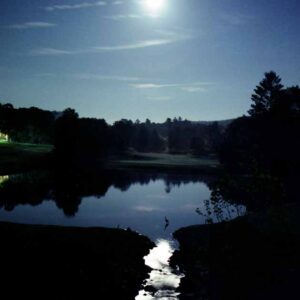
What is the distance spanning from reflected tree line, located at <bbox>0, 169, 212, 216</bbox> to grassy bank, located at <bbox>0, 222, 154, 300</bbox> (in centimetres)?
2377

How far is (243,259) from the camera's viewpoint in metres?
29.2

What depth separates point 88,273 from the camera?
2455 centimetres

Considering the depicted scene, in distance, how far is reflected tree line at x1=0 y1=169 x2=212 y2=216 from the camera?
65625mm

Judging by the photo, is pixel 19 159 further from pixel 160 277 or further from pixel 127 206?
pixel 160 277

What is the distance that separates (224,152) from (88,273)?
9279 centimetres

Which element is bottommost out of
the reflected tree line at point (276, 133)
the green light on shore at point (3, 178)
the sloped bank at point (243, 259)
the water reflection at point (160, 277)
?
the water reflection at point (160, 277)

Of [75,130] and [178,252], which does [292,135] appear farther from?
[75,130]

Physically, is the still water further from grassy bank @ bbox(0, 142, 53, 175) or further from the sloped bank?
grassy bank @ bbox(0, 142, 53, 175)

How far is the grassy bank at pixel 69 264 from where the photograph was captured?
71.0 feet

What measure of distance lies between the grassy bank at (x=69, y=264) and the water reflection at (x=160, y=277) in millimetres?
678

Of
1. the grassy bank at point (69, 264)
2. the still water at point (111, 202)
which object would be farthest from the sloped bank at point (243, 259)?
the grassy bank at point (69, 264)

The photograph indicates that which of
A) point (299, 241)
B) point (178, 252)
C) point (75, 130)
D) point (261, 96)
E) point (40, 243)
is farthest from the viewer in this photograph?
point (75, 130)

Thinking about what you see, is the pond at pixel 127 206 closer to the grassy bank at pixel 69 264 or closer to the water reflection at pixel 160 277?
the water reflection at pixel 160 277

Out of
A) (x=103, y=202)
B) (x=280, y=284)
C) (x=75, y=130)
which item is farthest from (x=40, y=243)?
(x=75, y=130)
